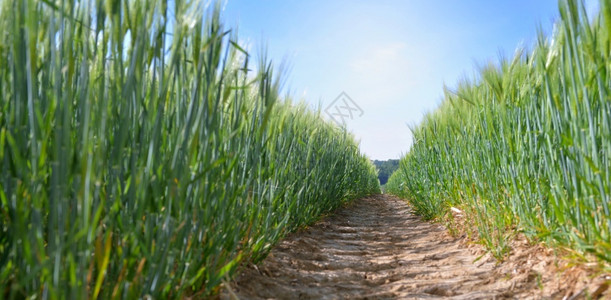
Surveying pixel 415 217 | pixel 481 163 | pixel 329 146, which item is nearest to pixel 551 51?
pixel 481 163

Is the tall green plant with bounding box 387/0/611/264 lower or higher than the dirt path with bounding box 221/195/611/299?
higher

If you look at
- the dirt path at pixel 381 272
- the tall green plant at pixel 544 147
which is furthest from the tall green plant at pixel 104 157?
the tall green plant at pixel 544 147

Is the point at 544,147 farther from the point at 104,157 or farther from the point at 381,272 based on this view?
the point at 104,157

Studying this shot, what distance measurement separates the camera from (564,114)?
132cm

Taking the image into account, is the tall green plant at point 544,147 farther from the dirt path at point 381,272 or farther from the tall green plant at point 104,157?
the tall green plant at point 104,157

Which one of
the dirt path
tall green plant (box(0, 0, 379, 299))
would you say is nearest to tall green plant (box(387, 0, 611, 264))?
the dirt path

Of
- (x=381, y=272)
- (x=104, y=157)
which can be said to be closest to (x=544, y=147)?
(x=381, y=272)

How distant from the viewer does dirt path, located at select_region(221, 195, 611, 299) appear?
57.8 inches

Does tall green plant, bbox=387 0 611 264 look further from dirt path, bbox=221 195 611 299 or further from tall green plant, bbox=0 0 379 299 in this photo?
tall green plant, bbox=0 0 379 299

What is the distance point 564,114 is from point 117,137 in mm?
1238

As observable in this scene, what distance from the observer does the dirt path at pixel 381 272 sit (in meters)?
1.47

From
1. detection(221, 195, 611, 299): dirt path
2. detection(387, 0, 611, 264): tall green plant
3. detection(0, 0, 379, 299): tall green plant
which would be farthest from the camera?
detection(221, 195, 611, 299): dirt path

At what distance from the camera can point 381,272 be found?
192cm

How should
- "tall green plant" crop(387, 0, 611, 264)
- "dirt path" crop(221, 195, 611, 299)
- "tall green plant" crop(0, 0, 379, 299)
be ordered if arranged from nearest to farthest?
"tall green plant" crop(0, 0, 379, 299), "tall green plant" crop(387, 0, 611, 264), "dirt path" crop(221, 195, 611, 299)
